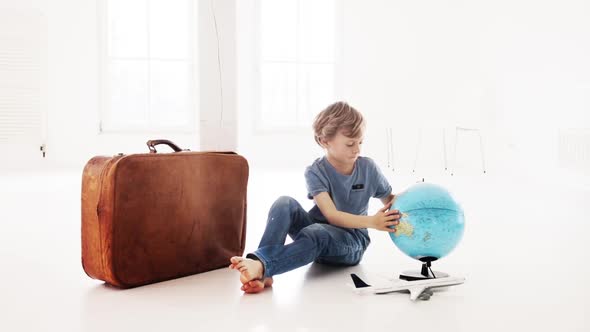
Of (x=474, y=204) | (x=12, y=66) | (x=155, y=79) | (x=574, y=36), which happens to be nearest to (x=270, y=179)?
(x=474, y=204)

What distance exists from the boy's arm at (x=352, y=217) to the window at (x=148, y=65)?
636 cm

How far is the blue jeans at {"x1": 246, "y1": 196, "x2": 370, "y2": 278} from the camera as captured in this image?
1.82m

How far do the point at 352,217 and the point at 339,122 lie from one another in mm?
330

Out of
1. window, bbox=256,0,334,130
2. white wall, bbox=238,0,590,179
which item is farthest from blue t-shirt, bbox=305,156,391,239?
window, bbox=256,0,334,130

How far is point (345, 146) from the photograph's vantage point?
1.94m

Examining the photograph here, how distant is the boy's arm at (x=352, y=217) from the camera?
1796 mm

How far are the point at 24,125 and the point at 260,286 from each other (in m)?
6.95

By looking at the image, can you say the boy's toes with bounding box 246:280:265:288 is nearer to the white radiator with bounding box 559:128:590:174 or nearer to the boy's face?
the boy's face

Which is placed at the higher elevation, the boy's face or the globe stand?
the boy's face

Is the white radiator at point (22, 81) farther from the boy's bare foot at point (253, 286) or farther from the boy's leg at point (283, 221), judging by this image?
the boy's bare foot at point (253, 286)

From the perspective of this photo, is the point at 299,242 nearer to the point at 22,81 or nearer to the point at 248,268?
the point at 248,268

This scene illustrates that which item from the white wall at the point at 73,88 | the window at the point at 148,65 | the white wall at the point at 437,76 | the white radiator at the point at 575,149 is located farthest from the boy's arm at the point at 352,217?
the window at the point at 148,65

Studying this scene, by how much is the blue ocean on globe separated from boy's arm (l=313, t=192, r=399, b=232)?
34 mm

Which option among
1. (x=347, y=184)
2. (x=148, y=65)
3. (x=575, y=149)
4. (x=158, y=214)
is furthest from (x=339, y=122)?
(x=148, y=65)
